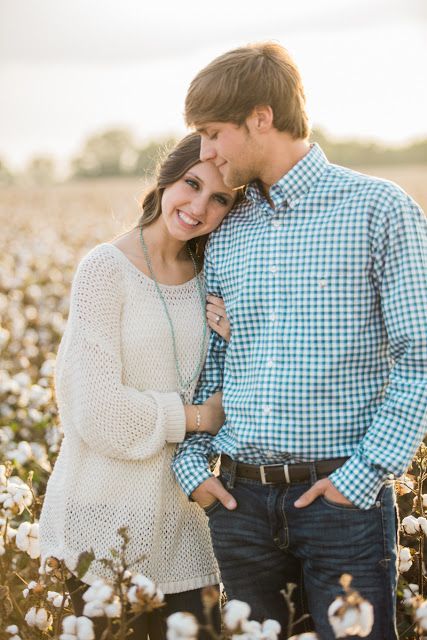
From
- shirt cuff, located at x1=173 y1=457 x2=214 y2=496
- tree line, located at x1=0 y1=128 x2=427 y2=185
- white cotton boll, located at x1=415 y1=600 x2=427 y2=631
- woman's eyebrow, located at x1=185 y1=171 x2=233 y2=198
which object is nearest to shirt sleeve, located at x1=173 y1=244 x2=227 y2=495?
shirt cuff, located at x1=173 y1=457 x2=214 y2=496

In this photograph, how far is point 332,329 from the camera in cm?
288

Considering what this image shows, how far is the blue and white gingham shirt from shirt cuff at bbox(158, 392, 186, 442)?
0.18 metres

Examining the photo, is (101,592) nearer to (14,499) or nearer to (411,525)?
(14,499)

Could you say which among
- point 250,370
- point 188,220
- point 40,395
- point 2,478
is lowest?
point 40,395

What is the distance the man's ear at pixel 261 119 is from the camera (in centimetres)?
300

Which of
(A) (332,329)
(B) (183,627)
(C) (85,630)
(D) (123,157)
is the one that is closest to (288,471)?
(A) (332,329)

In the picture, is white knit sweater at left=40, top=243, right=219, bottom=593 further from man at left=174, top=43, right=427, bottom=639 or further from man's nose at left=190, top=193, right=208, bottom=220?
man's nose at left=190, top=193, right=208, bottom=220

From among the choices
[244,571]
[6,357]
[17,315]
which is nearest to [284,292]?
[244,571]

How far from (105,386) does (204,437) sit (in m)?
0.44

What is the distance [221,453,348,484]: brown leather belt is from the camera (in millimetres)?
2916

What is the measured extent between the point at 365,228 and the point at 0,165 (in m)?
52.4

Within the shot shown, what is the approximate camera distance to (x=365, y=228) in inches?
112

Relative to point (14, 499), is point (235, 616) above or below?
above

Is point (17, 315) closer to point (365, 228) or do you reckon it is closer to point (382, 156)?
point (365, 228)
